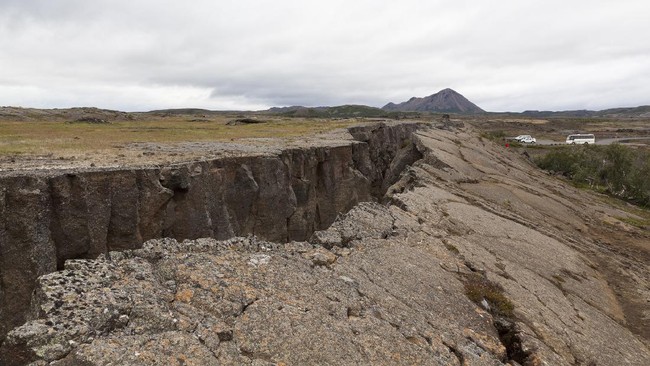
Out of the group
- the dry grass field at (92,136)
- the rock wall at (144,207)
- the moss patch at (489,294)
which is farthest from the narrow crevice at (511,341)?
the dry grass field at (92,136)

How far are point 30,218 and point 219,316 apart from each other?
969 centimetres

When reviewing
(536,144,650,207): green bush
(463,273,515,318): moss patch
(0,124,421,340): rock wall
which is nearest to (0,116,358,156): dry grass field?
(0,124,421,340): rock wall

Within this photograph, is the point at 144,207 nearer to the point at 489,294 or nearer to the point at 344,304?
the point at 344,304

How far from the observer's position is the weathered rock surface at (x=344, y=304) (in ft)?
22.1

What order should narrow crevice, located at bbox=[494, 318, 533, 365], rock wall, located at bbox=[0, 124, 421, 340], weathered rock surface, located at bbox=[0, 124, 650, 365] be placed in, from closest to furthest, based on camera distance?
weathered rock surface, located at bbox=[0, 124, 650, 365], narrow crevice, located at bbox=[494, 318, 533, 365], rock wall, located at bbox=[0, 124, 421, 340]

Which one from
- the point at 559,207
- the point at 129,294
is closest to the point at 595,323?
the point at 129,294

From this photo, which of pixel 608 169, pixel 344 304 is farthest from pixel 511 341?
pixel 608 169

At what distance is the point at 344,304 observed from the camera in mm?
8922

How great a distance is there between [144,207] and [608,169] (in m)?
61.7

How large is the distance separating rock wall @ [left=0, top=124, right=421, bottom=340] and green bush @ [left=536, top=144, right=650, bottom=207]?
41630 mm

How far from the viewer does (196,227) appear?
19.3 metres

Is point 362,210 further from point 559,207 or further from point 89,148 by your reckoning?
point 559,207

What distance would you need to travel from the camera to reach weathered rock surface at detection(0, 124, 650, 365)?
6.72 metres

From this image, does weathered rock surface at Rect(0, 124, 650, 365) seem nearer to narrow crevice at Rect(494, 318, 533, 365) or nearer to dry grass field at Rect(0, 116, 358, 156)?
narrow crevice at Rect(494, 318, 533, 365)
